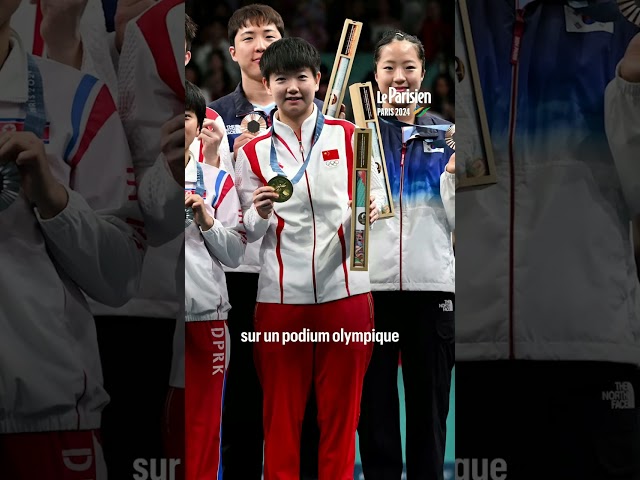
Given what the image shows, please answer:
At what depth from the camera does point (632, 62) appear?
9.84ft

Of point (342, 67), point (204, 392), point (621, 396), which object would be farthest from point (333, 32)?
point (621, 396)

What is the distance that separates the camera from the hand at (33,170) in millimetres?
2893

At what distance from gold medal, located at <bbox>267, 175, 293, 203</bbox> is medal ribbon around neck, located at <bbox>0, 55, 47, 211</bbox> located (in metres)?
0.78

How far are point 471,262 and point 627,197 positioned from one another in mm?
529

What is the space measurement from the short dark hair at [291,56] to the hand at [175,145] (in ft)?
1.50

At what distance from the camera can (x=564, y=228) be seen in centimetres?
303

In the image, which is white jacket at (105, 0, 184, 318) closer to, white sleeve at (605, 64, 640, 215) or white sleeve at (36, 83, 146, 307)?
white sleeve at (36, 83, 146, 307)

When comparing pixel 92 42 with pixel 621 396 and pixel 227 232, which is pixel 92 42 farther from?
pixel 621 396

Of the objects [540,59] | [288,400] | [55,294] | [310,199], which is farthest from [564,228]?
[55,294]

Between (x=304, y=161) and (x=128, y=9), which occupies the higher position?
(x=128, y=9)

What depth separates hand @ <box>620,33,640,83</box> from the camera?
9.82 ft

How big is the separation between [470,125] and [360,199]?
1.48 feet

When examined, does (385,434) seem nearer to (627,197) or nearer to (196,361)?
(196,361)

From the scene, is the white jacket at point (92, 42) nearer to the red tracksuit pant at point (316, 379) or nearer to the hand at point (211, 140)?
the hand at point (211, 140)
